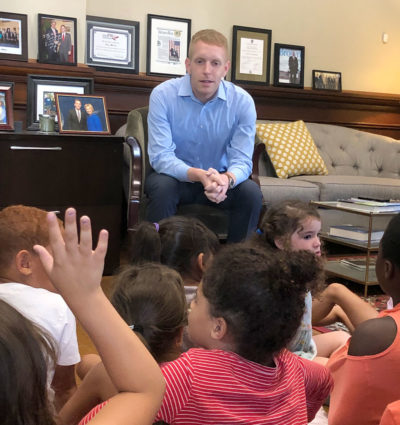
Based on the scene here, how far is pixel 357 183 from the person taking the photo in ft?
13.0

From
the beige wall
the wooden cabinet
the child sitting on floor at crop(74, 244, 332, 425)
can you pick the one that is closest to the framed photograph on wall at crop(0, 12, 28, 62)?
the beige wall

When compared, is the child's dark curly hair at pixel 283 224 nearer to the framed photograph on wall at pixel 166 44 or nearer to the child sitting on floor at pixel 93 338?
the child sitting on floor at pixel 93 338

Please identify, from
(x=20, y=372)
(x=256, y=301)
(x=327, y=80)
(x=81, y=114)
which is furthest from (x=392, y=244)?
(x=327, y=80)

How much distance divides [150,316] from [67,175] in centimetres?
216

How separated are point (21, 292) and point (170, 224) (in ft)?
2.25

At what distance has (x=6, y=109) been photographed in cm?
323

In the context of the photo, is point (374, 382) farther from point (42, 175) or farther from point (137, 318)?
point (42, 175)

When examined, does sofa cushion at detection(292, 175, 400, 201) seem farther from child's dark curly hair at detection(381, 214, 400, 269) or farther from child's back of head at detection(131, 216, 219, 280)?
child's dark curly hair at detection(381, 214, 400, 269)

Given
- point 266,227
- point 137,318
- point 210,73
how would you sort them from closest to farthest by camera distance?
point 137,318
point 266,227
point 210,73

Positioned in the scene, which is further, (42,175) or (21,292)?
(42,175)

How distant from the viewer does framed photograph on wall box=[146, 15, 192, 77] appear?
13.6 ft

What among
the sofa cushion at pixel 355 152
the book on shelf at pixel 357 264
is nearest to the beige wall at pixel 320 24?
the sofa cushion at pixel 355 152

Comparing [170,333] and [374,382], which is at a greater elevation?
[170,333]

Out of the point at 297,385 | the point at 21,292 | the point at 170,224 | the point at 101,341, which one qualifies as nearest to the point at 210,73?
the point at 170,224
